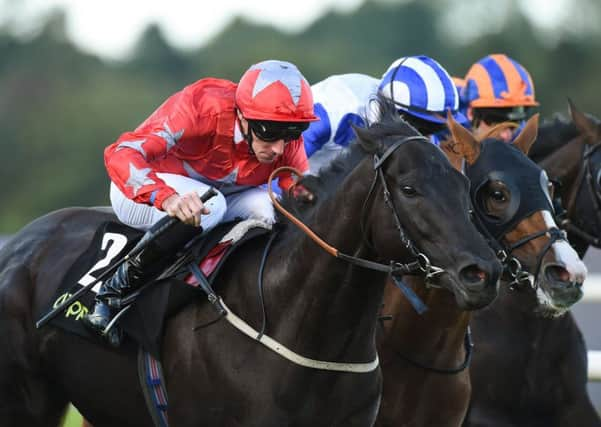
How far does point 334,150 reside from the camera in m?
6.05

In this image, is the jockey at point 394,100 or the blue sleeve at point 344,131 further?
the blue sleeve at point 344,131

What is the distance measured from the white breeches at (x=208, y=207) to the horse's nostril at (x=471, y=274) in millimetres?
1096

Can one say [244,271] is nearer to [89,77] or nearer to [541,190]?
[541,190]

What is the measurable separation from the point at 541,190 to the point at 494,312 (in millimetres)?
922

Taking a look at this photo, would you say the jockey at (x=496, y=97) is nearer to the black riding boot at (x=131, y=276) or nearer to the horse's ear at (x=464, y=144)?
the horse's ear at (x=464, y=144)

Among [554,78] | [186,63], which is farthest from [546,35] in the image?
[186,63]

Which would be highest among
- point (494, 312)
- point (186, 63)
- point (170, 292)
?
point (170, 292)

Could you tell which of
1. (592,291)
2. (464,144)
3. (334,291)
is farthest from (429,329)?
(592,291)

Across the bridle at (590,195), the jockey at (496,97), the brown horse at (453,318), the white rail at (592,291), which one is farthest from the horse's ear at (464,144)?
the white rail at (592,291)

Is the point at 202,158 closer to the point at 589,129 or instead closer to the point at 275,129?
the point at 275,129

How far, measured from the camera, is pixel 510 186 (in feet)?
17.3

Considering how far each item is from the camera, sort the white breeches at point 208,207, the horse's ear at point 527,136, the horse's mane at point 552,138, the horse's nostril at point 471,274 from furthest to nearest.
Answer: the horse's mane at point 552,138 → the horse's ear at point 527,136 → the white breeches at point 208,207 → the horse's nostril at point 471,274

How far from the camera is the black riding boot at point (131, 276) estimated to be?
483cm

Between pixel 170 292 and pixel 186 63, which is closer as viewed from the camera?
pixel 170 292
